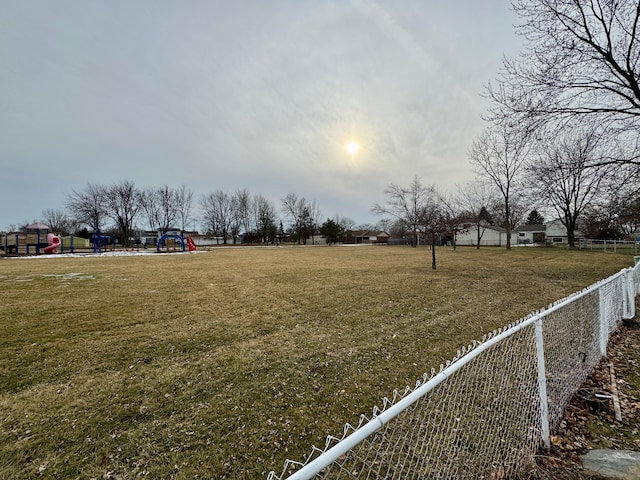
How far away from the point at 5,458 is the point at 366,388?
3.23 metres

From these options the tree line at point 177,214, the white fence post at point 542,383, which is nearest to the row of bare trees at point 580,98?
the white fence post at point 542,383

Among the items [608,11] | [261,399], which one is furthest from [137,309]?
[608,11]

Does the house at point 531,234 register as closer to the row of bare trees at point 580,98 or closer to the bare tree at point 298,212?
the bare tree at point 298,212

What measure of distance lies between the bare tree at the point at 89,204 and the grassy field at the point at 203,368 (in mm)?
47307

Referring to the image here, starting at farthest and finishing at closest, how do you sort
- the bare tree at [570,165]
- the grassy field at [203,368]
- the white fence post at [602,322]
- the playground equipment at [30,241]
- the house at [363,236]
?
1. the house at [363,236]
2. the playground equipment at [30,241]
3. the bare tree at [570,165]
4. the white fence post at [602,322]
5. the grassy field at [203,368]

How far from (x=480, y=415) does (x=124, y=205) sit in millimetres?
56778

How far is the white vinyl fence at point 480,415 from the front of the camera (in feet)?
5.60

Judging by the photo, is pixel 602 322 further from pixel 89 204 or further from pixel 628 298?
pixel 89 204

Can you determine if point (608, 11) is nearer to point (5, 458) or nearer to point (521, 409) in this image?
point (521, 409)

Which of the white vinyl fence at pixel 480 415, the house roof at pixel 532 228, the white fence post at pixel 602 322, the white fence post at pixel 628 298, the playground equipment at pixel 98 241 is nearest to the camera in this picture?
the white vinyl fence at pixel 480 415

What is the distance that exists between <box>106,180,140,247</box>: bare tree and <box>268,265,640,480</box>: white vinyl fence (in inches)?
2186

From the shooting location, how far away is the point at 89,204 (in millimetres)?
43594

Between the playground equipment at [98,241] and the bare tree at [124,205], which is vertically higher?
the bare tree at [124,205]

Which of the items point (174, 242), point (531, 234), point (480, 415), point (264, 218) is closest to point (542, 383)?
point (480, 415)
